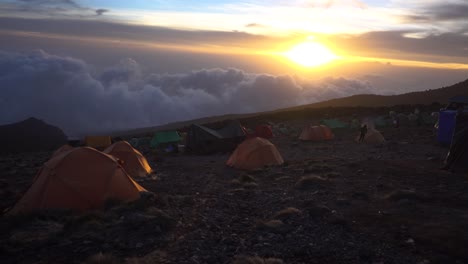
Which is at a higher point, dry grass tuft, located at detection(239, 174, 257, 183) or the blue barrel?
the blue barrel

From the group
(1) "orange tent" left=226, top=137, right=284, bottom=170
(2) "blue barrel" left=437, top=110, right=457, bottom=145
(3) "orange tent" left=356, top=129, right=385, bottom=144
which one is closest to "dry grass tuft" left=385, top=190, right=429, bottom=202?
(1) "orange tent" left=226, top=137, right=284, bottom=170

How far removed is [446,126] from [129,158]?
17.4 m

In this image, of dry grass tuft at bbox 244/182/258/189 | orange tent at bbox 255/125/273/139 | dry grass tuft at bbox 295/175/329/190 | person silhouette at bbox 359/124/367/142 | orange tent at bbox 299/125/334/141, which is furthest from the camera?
orange tent at bbox 255/125/273/139

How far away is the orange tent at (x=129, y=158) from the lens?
54.4ft

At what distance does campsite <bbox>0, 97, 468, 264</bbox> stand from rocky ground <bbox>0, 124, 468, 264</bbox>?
0.09ft

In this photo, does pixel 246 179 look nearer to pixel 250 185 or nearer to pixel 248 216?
pixel 250 185

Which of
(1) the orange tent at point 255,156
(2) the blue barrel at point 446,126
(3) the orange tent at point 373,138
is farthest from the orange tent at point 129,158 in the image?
(2) the blue barrel at point 446,126

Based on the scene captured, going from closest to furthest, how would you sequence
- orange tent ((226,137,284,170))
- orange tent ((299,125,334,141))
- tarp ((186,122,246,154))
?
orange tent ((226,137,284,170)), tarp ((186,122,246,154)), orange tent ((299,125,334,141))

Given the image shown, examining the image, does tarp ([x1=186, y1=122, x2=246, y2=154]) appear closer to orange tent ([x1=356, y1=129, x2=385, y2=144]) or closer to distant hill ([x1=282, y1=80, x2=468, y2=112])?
orange tent ([x1=356, y1=129, x2=385, y2=144])

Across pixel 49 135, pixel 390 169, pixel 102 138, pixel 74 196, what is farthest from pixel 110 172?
pixel 49 135

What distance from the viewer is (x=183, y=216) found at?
9.78m

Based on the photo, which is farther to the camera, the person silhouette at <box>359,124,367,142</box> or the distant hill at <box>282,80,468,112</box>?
the distant hill at <box>282,80,468,112</box>

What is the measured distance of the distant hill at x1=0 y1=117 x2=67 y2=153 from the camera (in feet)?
208

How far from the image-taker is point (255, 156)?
18750 millimetres
